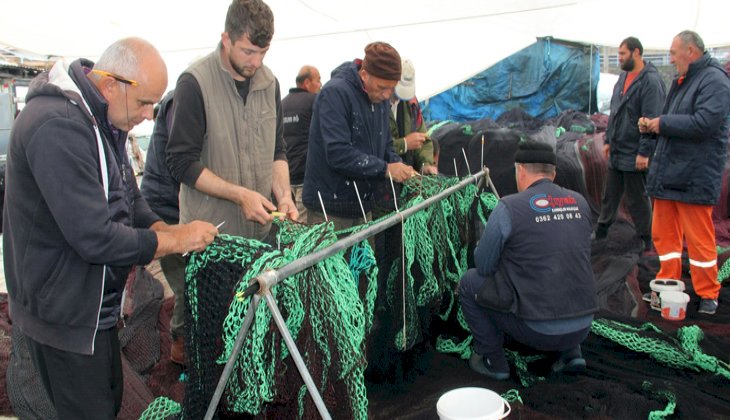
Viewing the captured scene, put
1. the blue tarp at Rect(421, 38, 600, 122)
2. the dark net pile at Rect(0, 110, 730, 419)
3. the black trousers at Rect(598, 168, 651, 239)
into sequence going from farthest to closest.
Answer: the blue tarp at Rect(421, 38, 600, 122)
the black trousers at Rect(598, 168, 651, 239)
the dark net pile at Rect(0, 110, 730, 419)

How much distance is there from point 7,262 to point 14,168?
325 millimetres

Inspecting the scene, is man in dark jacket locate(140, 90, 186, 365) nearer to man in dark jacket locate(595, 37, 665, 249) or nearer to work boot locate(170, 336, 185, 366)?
work boot locate(170, 336, 185, 366)

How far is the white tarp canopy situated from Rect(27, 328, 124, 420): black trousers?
14.1 ft

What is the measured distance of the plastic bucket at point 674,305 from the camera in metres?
3.91

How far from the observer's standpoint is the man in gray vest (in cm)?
225

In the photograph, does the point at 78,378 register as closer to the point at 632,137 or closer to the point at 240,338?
the point at 240,338

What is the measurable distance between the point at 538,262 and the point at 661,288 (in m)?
1.94

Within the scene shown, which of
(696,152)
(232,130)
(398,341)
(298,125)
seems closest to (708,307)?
(696,152)

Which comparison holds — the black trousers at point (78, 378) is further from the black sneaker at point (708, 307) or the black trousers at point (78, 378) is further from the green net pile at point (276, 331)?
the black sneaker at point (708, 307)

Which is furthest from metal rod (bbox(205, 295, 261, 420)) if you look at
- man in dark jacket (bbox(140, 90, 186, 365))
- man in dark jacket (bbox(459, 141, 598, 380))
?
man in dark jacket (bbox(459, 141, 598, 380))

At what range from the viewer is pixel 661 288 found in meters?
4.12

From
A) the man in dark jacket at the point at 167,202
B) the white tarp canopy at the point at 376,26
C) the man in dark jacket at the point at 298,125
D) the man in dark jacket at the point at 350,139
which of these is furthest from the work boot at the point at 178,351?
the white tarp canopy at the point at 376,26

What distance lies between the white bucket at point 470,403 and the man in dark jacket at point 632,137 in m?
3.48

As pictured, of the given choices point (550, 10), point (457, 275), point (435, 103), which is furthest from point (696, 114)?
point (435, 103)
